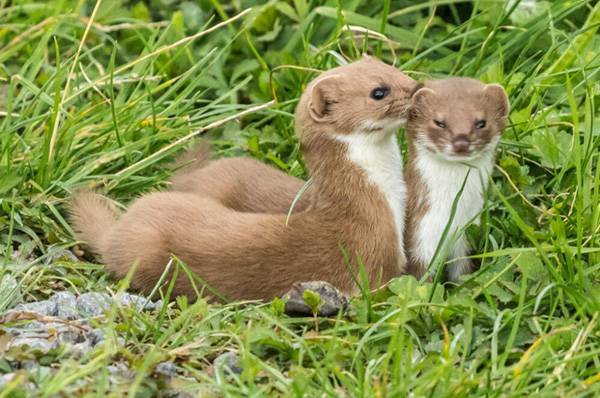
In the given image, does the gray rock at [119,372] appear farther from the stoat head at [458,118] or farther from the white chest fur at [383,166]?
the stoat head at [458,118]

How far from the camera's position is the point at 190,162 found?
7.56 m

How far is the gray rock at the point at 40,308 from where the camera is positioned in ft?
20.2

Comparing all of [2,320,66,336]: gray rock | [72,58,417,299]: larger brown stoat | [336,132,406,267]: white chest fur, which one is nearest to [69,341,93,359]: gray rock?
[2,320,66,336]: gray rock

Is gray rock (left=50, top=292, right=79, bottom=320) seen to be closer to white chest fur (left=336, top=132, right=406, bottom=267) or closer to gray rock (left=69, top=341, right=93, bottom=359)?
gray rock (left=69, top=341, right=93, bottom=359)

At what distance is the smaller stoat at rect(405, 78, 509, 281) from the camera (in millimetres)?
6426

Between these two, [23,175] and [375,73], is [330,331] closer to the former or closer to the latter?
[375,73]

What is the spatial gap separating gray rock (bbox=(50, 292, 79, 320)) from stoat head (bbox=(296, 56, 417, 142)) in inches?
57.2

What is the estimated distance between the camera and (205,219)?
21.6 feet

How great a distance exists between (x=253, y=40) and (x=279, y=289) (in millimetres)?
2767

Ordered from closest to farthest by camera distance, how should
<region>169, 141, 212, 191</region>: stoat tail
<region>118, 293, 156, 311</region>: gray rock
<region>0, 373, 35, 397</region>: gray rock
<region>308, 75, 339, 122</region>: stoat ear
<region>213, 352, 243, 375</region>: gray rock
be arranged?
<region>0, 373, 35, 397</region>: gray rock
<region>213, 352, 243, 375</region>: gray rock
<region>118, 293, 156, 311</region>: gray rock
<region>308, 75, 339, 122</region>: stoat ear
<region>169, 141, 212, 191</region>: stoat tail

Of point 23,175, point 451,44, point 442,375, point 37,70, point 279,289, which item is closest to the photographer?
point 442,375

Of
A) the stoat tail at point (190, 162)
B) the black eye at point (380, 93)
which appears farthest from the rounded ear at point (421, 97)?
the stoat tail at point (190, 162)

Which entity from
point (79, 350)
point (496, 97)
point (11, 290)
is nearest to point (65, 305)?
point (11, 290)

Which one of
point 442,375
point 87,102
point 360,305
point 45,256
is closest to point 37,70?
point 87,102
